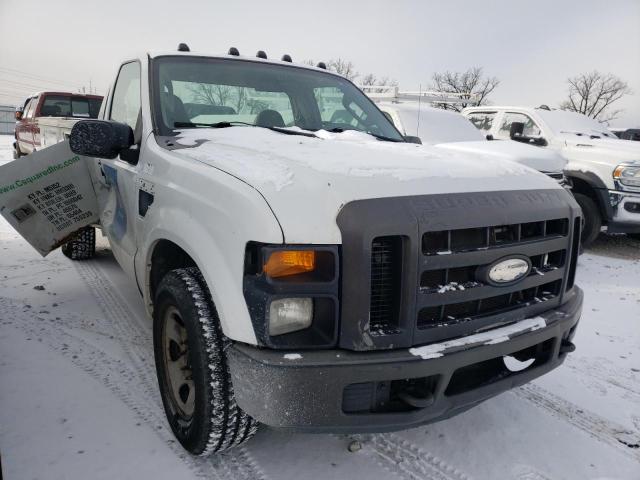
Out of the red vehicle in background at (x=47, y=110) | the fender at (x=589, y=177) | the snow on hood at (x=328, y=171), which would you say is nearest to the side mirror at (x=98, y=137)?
the snow on hood at (x=328, y=171)

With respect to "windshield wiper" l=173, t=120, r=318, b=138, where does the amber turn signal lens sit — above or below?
below

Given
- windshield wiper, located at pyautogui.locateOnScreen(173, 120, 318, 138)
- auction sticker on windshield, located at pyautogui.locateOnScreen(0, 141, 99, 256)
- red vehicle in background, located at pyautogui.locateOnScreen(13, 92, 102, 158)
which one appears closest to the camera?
windshield wiper, located at pyautogui.locateOnScreen(173, 120, 318, 138)

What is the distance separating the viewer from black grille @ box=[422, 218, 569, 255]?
179 centimetres

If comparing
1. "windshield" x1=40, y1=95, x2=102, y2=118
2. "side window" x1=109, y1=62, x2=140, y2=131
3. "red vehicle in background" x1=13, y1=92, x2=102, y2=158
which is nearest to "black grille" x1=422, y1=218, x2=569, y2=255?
"side window" x1=109, y1=62, x2=140, y2=131

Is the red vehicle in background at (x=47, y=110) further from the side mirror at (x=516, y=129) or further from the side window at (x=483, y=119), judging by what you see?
the side mirror at (x=516, y=129)

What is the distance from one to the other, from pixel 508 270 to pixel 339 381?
0.83m

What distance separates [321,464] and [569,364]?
2.00 meters

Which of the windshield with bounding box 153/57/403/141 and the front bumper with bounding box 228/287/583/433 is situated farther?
the windshield with bounding box 153/57/403/141

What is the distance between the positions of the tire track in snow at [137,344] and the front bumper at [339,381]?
58cm

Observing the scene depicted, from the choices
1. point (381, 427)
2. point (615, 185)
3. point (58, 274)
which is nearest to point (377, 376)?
point (381, 427)

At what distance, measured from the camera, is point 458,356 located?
178 centimetres

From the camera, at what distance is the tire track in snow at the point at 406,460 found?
85.0 inches

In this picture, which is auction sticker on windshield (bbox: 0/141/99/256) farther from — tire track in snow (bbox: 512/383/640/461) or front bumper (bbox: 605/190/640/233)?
front bumper (bbox: 605/190/640/233)

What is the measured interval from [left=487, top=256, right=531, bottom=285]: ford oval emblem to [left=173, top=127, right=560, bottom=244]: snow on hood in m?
0.31
